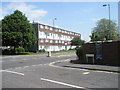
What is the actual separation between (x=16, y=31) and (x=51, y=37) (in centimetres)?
2663

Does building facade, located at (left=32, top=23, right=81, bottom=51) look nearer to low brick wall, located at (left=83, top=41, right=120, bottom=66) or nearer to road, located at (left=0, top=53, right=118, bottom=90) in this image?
low brick wall, located at (left=83, top=41, right=120, bottom=66)

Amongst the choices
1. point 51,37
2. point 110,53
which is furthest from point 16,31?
point 110,53

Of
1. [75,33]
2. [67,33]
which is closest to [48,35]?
[67,33]

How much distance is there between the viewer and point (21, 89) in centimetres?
705

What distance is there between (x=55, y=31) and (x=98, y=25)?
1763 centimetres

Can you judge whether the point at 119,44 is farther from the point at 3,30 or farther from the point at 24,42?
the point at 3,30

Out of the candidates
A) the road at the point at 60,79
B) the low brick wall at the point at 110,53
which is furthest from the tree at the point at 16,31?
the road at the point at 60,79

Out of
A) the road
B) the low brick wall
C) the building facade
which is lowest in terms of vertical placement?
the road

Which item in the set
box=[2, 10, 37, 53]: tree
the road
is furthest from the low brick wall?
box=[2, 10, 37, 53]: tree

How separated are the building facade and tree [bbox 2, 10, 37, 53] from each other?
49.0ft

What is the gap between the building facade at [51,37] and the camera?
58531 millimetres

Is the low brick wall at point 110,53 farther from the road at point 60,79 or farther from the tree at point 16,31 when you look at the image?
the tree at point 16,31

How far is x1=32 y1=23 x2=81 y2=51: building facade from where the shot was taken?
58.5 m

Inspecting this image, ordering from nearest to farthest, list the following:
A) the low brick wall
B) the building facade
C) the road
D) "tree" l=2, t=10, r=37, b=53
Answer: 1. the road
2. the low brick wall
3. "tree" l=2, t=10, r=37, b=53
4. the building facade
